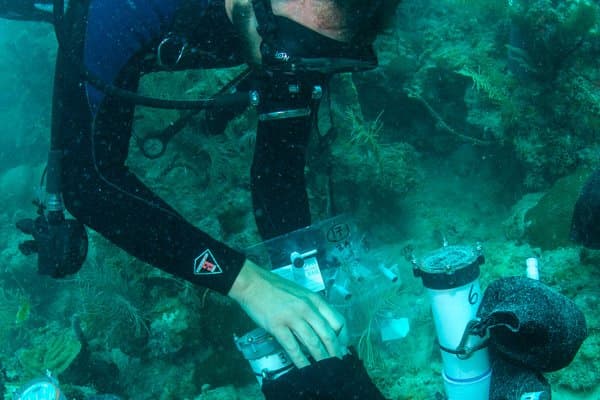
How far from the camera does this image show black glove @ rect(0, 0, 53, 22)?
12.1ft

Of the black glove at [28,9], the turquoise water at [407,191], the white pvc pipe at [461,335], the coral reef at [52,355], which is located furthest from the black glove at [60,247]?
the black glove at [28,9]

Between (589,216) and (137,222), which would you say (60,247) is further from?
(589,216)

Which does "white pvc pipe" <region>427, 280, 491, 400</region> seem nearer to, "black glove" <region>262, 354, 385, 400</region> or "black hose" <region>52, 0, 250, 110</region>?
"black glove" <region>262, 354, 385, 400</region>

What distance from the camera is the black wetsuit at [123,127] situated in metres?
2.02

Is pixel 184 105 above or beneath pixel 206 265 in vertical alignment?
above

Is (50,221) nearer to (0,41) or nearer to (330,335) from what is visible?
(330,335)

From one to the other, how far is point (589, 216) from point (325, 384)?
1.98 metres

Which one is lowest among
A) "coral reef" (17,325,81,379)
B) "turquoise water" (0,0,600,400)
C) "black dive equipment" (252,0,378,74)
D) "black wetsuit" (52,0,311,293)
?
"coral reef" (17,325,81,379)

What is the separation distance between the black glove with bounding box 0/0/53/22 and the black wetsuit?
1.69m

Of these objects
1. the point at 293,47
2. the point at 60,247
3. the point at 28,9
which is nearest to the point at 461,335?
the point at 293,47

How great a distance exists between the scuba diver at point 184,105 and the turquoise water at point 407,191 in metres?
0.96

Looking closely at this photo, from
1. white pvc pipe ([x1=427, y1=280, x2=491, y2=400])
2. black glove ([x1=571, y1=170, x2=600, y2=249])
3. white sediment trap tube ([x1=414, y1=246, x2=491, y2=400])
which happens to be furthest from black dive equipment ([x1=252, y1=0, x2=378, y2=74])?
black glove ([x1=571, y1=170, x2=600, y2=249])

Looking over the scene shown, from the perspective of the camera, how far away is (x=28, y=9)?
3.75 meters

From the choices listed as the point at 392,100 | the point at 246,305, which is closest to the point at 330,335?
the point at 246,305
